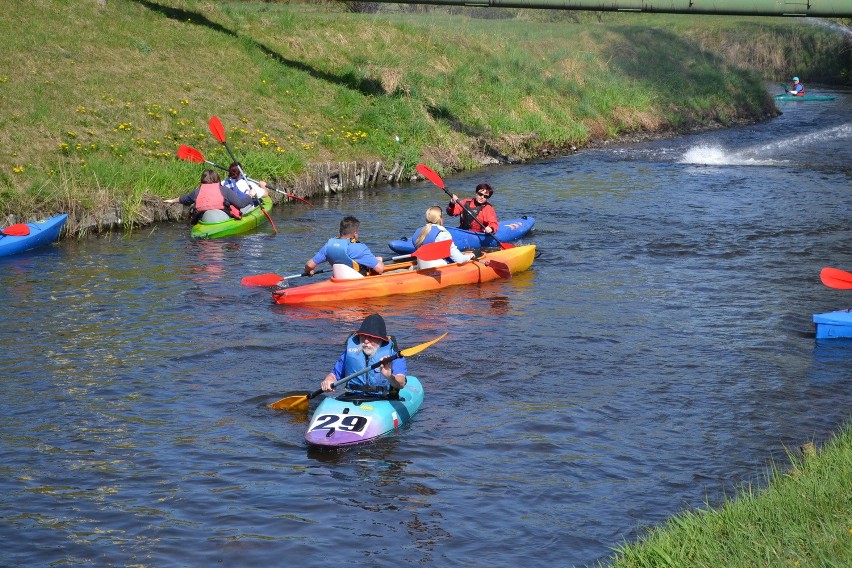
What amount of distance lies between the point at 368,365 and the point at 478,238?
7528mm

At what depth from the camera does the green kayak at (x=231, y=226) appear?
17.5 meters

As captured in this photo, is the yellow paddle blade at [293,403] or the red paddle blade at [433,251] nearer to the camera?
the yellow paddle blade at [293,403]

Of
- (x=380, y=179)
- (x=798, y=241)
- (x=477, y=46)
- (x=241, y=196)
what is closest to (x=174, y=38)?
(x=380, y=179)

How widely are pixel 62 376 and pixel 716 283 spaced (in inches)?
352

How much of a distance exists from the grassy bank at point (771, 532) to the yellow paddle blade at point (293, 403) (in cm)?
372

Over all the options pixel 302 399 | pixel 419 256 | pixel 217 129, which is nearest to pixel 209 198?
pixel 217 129

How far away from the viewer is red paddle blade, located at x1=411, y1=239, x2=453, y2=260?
47.0 feet

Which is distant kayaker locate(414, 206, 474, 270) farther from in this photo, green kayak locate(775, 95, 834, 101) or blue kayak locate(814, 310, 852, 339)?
green kayak locate(775, 95, 834, 101)

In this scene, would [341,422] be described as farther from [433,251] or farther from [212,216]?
[212,216]

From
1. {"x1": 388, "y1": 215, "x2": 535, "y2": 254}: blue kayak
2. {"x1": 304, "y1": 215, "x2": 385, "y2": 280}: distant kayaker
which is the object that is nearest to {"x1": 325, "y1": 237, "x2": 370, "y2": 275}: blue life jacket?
{"x1": 304, "y1": 215, "x2": 385, "y2": 280}: distant kayaker

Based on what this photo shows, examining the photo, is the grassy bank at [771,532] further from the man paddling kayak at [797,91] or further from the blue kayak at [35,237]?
the man paddling kayak at [797,91]

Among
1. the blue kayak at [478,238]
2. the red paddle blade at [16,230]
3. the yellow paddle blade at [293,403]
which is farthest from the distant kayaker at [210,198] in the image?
the yellow paddle blade at [293,403]

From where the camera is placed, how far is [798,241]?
57.5 feet

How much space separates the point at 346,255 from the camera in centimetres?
1349
